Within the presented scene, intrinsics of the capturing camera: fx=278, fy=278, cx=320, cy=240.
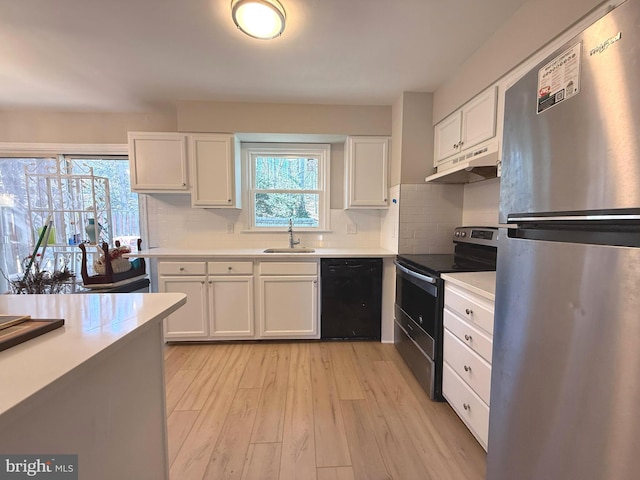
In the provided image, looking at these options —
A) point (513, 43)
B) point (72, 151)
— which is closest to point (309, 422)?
point (513, 43)

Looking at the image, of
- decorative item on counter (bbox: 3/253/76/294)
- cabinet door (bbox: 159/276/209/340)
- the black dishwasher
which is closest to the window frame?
decorative item on counter (bbox: 3/253/76/294)

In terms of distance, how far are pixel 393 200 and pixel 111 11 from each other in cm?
246

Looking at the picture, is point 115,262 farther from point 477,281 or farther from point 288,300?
point 477,281

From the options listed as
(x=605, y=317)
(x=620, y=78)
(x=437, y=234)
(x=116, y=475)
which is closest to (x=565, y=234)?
(x=605, y=317)

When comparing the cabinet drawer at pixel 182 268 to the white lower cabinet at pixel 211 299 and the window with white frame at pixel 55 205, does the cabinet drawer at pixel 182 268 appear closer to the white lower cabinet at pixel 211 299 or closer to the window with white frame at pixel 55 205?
the white lower cabinet at pixel 211 299

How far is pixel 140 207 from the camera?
314 centimetres

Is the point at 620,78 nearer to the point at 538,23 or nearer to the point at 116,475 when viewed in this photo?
the point at 538,23

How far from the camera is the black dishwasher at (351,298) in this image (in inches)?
106

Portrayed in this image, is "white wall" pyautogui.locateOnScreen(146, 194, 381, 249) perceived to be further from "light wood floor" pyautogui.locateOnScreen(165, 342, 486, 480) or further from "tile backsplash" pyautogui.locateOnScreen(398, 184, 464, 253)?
"light wood floor" pyautogui.locateOnScreen(165, 342, 486, 480)

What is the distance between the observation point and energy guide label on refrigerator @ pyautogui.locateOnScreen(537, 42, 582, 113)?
2.38 feet

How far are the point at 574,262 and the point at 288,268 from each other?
219 centimetres

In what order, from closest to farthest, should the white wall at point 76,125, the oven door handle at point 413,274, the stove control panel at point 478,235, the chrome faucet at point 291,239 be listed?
the oven door handle at point 413,274 → the stove control panel at point 478,235 → the white wall at point 76,125 → the chrome faucet at point 291,239

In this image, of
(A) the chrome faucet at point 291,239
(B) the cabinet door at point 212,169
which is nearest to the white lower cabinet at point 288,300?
(A) the chrome faucet at point 291,239
